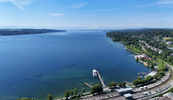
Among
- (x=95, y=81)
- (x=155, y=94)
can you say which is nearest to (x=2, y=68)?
(x=95, y=81)

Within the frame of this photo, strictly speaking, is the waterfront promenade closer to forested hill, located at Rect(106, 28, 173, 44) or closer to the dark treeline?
the dark treeline

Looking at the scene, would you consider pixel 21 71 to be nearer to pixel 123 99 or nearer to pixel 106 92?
pixel 106 92

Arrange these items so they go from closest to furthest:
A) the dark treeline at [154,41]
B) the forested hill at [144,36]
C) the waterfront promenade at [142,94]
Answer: the waterfront promenade at [142,94] → the dark treeline at [154,41] → the forested hill at [144,36]

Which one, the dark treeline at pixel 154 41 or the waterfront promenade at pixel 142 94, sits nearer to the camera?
the waterfront promenade at pixel 142 94

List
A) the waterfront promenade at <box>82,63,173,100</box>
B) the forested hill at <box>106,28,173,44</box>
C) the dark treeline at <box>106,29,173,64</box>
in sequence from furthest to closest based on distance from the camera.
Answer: the forested hill at <box>106,28,173,44</box> < the dark treeline at <box>106,29,173,64</box> < the waterfront promenade at <box>82,63,173,100</box>

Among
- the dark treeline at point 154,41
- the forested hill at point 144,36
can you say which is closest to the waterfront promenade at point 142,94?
the dark treeline at point 154,41

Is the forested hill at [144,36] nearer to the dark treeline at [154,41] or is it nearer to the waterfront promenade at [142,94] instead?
the dark treeline at [154,41]

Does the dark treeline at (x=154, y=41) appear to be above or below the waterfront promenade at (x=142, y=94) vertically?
above

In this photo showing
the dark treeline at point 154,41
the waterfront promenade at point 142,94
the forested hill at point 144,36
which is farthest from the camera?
the forested hill at point 144,36

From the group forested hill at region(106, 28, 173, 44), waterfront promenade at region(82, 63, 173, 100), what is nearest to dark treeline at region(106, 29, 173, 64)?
forested hill at region(106, 28, 173, 44)

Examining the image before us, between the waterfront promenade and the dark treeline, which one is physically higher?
the dark treeline

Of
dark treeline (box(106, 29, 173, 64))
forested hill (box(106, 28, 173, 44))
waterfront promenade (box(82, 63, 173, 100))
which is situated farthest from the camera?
forested hill (box(106, 28, 173, 44))
